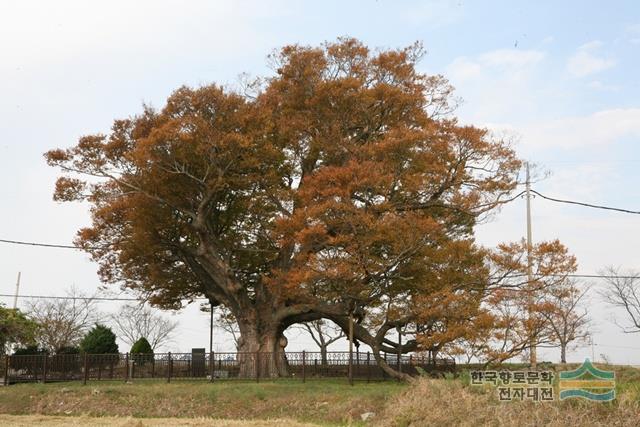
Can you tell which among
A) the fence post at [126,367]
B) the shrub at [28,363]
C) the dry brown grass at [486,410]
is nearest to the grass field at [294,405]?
the dry brown grass at [486,410]

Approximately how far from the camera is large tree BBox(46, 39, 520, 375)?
83.9 ft

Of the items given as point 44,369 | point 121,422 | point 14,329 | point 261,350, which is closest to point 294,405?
point 121,422

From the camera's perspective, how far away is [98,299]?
5494 cm

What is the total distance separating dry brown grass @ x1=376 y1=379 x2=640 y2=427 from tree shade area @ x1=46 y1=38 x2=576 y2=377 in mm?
7151

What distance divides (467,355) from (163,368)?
12.1 metres

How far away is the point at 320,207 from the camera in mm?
24594

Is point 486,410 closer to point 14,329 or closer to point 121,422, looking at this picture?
point 121,422

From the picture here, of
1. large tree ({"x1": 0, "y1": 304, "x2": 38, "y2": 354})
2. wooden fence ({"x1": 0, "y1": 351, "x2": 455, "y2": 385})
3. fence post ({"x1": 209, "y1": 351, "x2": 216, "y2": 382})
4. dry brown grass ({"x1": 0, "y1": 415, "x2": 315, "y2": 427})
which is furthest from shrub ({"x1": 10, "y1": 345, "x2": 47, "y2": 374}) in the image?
dry brown grass ({"x1": 0, "y1": 415, "x2": 315, "y2": 427})

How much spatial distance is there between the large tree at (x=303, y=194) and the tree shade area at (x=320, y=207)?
0.23 feet

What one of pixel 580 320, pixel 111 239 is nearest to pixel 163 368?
pixel 111 239

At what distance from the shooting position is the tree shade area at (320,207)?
25.0m

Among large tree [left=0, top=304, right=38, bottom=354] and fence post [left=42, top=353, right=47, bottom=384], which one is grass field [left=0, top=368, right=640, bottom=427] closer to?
fence post [left=42, top=353, right=47, bottom=384]

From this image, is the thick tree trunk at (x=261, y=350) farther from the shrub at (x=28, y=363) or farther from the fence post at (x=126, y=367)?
the shrub at (x=28, y=363)

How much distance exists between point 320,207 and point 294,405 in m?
6.57
